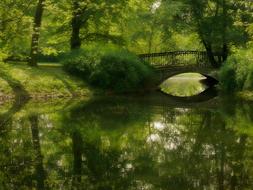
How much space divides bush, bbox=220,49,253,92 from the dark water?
616cm

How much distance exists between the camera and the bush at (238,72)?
97.5ft

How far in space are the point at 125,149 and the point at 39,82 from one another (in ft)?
57.3

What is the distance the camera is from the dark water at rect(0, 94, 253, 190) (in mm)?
10406

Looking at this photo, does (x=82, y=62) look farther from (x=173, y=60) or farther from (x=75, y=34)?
(x=173, y=60)

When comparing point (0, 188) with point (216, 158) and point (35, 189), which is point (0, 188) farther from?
point (216, 158)

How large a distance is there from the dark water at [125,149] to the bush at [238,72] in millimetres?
6161

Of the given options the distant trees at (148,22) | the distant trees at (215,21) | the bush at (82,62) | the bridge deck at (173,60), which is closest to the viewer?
the bush at (82,62)

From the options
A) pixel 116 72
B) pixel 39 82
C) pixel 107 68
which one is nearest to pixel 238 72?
pixel 116 72

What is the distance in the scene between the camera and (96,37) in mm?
38344

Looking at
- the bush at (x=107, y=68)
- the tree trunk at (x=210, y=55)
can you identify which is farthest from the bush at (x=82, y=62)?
the tree trunk at (x=210, y=55)

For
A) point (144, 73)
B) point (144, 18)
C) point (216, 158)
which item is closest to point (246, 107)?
point (144, 73)

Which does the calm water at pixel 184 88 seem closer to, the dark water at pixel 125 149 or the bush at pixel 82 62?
the bush at pixel 82 62

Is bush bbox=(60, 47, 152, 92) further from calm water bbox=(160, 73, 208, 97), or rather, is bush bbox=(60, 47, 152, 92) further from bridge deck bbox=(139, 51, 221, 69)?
calm water bbox=(160, 73, 208, 97)

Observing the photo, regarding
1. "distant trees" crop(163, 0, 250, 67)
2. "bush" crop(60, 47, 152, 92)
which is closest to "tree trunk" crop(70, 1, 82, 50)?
"bush" crop(60, 47, 152, 92)
